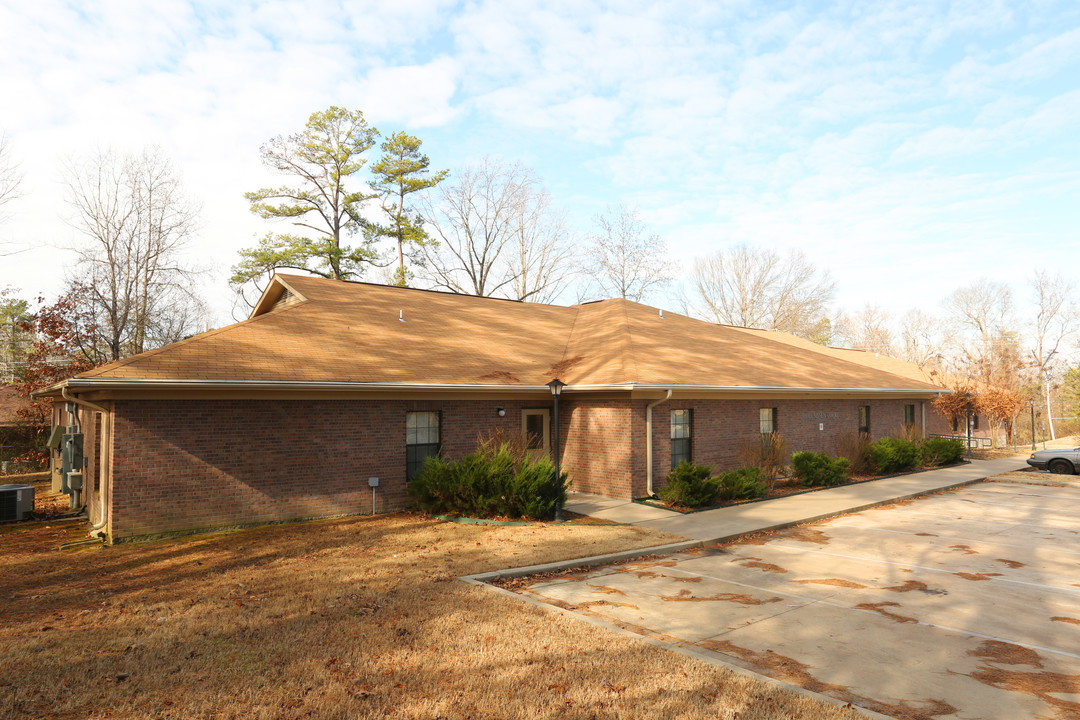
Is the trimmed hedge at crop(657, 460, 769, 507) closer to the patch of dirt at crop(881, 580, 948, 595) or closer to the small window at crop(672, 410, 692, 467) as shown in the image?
the small window at crop(672, 410, 692, 467)

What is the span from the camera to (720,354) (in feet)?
66.4

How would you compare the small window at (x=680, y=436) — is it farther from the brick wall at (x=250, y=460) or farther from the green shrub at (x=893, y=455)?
the green shrub at (x=893, y=455)

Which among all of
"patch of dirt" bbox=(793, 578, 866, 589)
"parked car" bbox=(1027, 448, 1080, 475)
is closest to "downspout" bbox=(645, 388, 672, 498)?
"patch of dirt" bbox=(793, 578, 866, 589)

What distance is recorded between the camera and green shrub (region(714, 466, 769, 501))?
590 inches

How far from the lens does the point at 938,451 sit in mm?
23109

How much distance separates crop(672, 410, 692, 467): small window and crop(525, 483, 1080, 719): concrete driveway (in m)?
4.49

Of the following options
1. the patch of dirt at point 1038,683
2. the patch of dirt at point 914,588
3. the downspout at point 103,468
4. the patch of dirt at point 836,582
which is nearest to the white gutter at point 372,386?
the downspout at point 103,468

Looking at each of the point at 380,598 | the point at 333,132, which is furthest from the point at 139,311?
the point at 380,598

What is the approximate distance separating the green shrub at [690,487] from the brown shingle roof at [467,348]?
246cm

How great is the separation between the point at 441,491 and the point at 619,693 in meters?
8.89

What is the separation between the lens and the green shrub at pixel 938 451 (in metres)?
23.0

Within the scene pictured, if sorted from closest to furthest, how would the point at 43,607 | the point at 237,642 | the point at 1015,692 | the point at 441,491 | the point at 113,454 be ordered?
the point at 1015,692 → the point at 237,642 → the point at 43,607 → the point at 113,454 → the point at 441,491

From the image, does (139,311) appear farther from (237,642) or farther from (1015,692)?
(1015,692)

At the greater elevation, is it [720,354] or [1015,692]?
[720,354]
